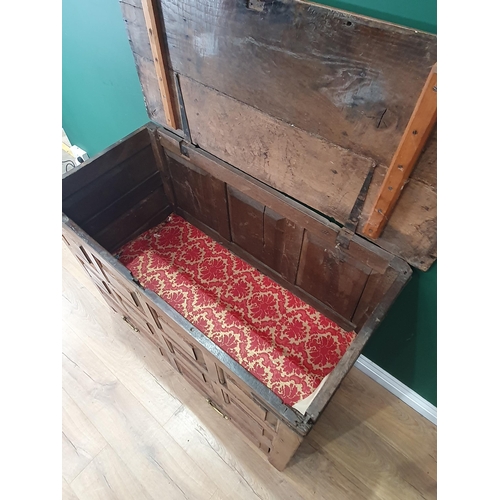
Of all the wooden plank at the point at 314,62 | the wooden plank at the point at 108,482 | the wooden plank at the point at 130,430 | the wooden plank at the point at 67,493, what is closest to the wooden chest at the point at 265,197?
the wooden plank at the point at 314,62

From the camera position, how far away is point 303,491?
1.21m

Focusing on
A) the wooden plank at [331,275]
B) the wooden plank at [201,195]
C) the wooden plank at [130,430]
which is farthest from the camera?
the wooden plank at [201,195]

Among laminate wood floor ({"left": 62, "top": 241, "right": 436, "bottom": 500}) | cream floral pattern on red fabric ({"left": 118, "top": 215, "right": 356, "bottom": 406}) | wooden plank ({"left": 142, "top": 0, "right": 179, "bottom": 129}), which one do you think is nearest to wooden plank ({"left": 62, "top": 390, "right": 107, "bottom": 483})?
laminate wood floor ({"left": 62, "top": 241, "right": 436, "bottom": 500})

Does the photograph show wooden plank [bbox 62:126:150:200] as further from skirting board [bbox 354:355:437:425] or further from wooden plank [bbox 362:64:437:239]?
skirting board [bbox 354:355:437:425]

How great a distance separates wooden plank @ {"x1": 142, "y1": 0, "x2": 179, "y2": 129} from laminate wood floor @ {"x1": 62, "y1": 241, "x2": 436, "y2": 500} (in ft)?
3.42

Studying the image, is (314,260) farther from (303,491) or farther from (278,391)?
(303,491)

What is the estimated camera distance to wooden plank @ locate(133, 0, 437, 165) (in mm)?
631

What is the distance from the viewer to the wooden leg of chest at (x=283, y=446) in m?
0.79

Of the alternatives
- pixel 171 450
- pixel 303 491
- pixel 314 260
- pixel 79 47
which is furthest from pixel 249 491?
pixel 79 47

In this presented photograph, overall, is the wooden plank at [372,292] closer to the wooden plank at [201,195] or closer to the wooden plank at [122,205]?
the wooden plank at [201,195]

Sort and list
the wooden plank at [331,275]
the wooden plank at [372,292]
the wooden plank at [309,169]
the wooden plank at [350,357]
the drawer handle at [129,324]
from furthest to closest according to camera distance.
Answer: the drawer handle at [129,324] < the wooden plank at [331,275] < the wooden plank at [372,292] < the wooden plank at [309,169] < the wooden plank at [350,357]

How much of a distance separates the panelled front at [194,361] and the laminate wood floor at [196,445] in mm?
117

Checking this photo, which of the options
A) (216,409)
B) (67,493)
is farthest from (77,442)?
(216,409)
